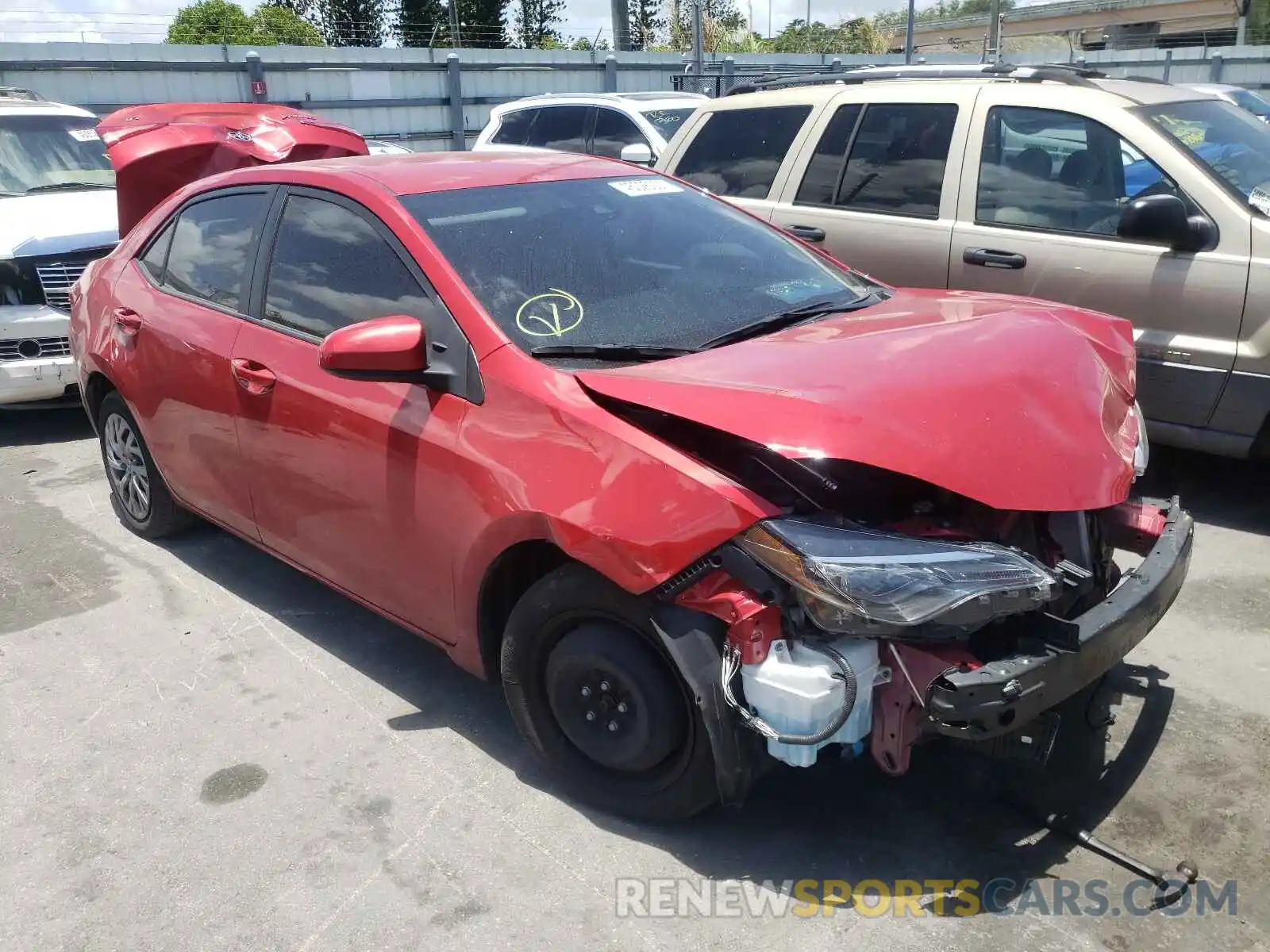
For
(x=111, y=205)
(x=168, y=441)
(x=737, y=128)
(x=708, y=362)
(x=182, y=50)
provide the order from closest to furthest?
1. (x=708, y=362)
2. (x=168, y=441)
3. (x=737, y=128)
4. (x=111, y=205)
5. (x=182, y=50)

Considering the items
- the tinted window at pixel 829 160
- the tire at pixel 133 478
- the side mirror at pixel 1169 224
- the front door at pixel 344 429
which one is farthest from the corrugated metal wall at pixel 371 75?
the side mirror at pixel 1169 224

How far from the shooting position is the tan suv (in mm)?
4684

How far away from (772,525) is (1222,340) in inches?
126

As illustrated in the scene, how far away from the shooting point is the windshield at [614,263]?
3.17 metres

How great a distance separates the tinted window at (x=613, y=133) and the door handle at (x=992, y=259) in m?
5.51

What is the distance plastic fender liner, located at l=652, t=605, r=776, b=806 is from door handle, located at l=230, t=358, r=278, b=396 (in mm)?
1768

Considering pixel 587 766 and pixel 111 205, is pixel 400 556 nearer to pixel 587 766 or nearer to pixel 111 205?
pixel 587 766

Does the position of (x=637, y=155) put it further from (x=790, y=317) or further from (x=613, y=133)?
(x=790, y=317)

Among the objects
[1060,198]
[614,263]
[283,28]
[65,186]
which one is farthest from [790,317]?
[283,28]

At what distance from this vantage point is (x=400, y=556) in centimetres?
334

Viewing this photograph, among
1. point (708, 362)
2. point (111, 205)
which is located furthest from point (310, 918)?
point (111, 205)

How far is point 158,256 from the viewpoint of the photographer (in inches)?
180

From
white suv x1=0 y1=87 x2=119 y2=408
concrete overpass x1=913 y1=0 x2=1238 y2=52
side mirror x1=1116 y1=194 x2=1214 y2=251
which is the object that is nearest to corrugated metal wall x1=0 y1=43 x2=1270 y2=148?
white suv x1=0 y1=87 x2=119 y2=408

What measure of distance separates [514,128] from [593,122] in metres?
1.00
